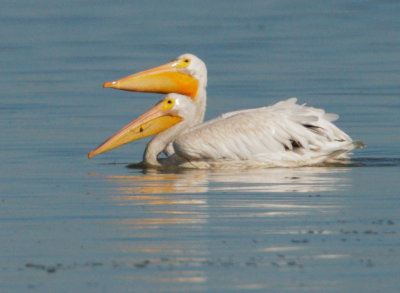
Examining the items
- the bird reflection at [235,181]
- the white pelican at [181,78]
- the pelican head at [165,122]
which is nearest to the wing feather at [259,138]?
the bird reflection at [235,181]

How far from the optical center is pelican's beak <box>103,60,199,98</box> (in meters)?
11.3

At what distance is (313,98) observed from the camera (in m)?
14.1

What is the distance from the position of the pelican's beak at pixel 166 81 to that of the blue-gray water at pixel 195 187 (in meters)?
0.62

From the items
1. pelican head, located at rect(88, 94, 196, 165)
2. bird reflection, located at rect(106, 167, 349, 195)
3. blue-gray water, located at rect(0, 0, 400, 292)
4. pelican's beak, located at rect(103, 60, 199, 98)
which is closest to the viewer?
blue-gray water, located at rect(0, 0, 400, 292)

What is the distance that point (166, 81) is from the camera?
11383 mm

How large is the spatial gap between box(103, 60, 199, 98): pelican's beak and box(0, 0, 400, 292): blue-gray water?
622mm

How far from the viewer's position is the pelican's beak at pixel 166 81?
11312mm

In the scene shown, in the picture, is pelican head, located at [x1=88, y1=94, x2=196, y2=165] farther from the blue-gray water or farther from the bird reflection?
the bird reflection

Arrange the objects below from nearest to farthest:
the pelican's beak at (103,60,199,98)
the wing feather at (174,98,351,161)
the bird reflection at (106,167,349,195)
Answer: the bird reflection at (106,167,349,195) < the wing feather at (174,98,351,161) < the pelican's beak at (103,60,199,98)

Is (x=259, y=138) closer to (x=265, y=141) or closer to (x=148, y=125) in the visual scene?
(x=265, y=141)

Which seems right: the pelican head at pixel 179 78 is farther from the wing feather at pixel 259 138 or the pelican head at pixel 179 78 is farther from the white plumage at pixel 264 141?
the wing feather at pixel 259 138

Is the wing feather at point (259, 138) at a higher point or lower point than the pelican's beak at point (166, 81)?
lower

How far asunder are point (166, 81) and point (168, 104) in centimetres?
45

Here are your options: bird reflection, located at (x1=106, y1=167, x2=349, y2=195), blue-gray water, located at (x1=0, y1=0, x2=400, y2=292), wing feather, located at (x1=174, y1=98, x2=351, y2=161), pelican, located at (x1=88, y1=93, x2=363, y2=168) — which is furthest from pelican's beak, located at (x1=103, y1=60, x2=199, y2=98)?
bird reflection, located at (x1=106, y1=167, x2=349, y2=195)
